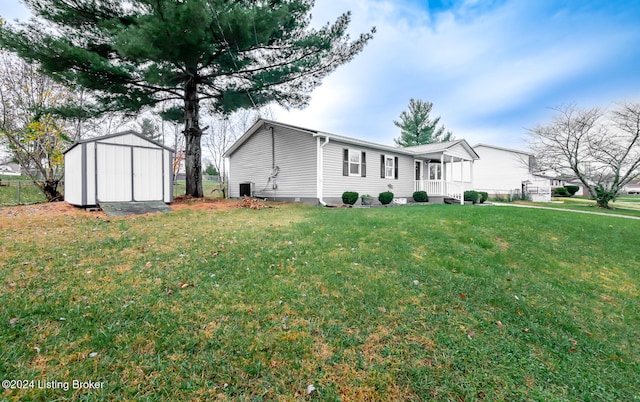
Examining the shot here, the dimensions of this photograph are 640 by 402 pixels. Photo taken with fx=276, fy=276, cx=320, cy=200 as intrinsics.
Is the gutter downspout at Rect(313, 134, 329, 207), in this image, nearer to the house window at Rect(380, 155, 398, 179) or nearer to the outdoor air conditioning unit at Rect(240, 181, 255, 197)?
the house window at Rect(380, 155, 398, 179)

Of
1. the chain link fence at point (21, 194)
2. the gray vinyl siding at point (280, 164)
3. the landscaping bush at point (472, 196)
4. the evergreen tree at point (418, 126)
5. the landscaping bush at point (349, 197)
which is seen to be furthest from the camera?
the evergreen tree at point (418, 126)

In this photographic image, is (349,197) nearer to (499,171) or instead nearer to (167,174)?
(167,174)

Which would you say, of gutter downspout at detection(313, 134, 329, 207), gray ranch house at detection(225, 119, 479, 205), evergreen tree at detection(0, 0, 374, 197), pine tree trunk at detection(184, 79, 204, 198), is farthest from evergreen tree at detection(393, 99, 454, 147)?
pine tree trunk at detection(184, 79, 204, 198)

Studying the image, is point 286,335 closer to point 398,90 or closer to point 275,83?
point 275,83

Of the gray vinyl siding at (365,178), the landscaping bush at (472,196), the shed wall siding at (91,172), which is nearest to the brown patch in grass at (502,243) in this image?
the gray vinyl siding at (365,178)

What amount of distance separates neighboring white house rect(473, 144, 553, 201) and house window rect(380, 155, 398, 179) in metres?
13.9

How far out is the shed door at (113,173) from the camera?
887cm

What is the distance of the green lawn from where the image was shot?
2.06 metres

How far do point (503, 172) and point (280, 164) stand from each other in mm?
22106

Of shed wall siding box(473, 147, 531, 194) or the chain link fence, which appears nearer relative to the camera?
the chain link fence

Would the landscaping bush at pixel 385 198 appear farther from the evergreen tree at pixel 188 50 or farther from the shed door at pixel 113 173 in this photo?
the shed door at pixel 113 173

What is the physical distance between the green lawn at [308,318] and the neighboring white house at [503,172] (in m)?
21.9

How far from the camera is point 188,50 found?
9.17m

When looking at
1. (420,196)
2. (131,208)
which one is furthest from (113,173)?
(420,196)
